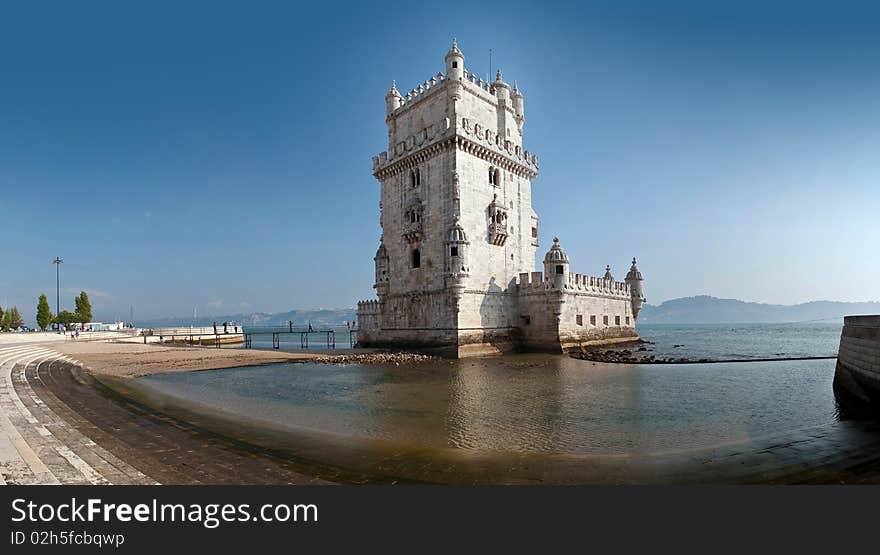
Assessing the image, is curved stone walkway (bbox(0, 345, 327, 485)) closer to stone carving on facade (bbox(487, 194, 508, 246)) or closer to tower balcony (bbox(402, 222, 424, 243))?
tower balcony (bbox(402, 222, 424, 243))

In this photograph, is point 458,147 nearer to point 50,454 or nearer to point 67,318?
point 50,454

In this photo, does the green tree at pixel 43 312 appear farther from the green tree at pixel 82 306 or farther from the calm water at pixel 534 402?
the calm water at pixel 534 402

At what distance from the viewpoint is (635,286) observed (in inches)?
1740

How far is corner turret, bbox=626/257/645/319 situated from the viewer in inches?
1729

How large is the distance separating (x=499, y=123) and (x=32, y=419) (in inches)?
1370

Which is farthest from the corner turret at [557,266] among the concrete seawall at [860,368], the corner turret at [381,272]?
the concrete seawall at [860,368]

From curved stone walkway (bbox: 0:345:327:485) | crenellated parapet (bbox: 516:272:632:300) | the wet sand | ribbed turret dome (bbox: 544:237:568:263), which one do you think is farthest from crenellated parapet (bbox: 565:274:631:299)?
curved stone walkway (bbox: 0:345:327:485)

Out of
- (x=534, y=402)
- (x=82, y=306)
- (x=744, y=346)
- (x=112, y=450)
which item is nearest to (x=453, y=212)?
(x=534, y=402)

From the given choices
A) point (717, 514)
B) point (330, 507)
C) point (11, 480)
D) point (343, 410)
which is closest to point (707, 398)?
point (717, 514)

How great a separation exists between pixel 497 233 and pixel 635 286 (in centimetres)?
2004

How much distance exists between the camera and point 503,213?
3422 cm

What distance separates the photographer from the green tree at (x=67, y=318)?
2717 inches

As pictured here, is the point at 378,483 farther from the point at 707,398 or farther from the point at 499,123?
the point at 499,123

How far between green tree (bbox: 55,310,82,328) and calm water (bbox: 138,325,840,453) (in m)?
68.4
